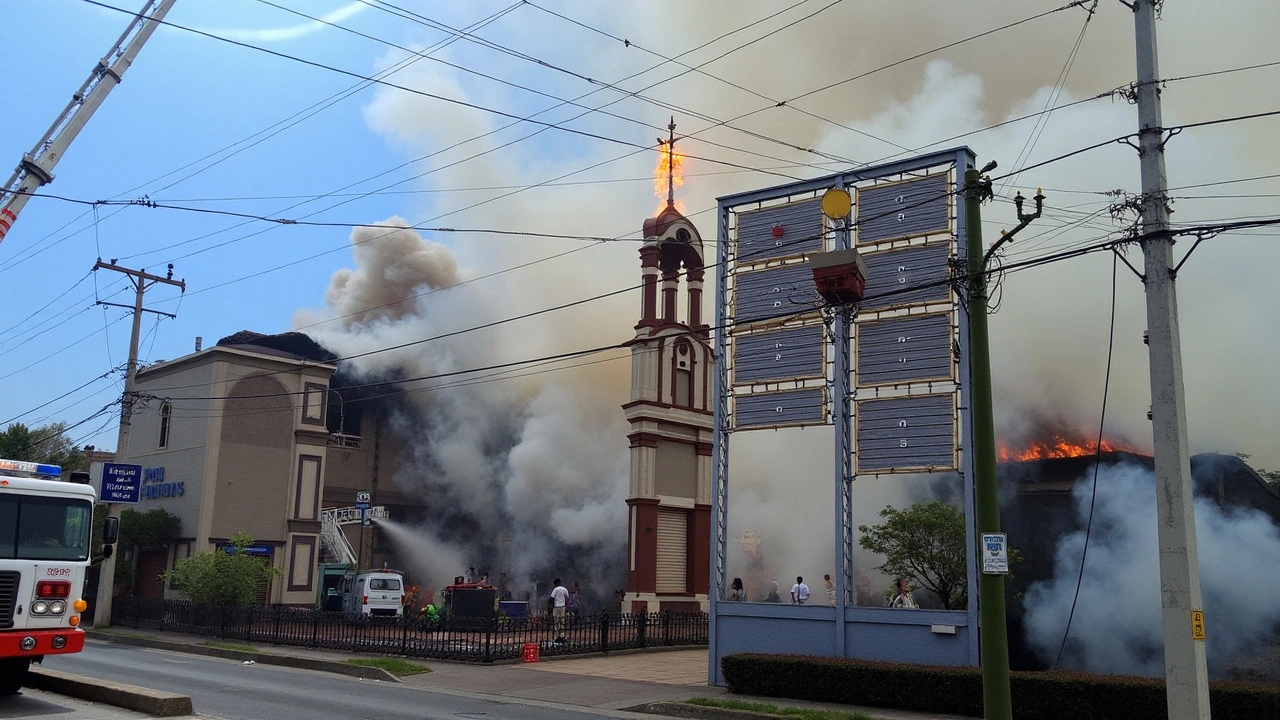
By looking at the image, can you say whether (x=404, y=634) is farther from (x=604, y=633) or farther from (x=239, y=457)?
(x=239, y=457)

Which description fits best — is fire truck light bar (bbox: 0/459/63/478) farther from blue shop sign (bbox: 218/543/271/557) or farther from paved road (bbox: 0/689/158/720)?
blue shop sign (bbox: 218/543/271/557)

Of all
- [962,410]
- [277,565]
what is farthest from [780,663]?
[277,565]

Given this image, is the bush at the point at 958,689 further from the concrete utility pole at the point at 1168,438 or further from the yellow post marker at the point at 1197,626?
the yellow post marker at the point at 1197,626

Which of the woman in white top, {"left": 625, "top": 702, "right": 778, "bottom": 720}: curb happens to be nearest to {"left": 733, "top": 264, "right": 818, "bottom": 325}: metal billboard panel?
the woman in white top

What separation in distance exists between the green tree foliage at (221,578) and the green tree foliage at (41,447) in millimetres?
11534

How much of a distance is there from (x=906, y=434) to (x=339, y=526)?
34470 mm

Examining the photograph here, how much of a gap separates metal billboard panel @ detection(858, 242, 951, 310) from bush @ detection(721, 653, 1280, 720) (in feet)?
20.5

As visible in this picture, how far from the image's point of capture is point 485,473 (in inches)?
2046

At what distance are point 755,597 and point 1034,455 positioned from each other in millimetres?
12259

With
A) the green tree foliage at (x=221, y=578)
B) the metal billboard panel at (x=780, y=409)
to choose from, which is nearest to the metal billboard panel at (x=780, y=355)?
the metal billboard panel at (x=780, y=409)

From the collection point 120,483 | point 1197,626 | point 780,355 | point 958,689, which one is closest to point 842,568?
point 958,689

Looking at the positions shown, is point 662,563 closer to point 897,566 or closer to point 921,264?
point 897,566

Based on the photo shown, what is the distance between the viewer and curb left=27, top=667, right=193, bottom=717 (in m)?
12.2

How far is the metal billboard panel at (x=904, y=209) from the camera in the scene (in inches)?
690
